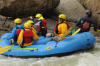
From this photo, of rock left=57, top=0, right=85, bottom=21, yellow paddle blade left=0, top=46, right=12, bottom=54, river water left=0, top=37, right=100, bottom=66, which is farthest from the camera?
rock left=57, top=0, right=85, bottom=21

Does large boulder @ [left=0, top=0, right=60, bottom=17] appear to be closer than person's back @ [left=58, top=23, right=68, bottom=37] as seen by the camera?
No

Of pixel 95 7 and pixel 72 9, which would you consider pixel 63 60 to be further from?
pixel 72 9

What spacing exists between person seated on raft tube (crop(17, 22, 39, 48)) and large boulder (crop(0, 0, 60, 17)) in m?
3.64

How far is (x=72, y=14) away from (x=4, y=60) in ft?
20.5

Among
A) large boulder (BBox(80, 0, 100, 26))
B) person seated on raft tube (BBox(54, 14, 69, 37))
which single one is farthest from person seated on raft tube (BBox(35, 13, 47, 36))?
large boulder (BBox(80, 0, 100, 26))

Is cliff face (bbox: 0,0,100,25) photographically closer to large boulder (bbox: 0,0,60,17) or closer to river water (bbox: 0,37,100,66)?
large boulder (bbox: 0,0,60,17)

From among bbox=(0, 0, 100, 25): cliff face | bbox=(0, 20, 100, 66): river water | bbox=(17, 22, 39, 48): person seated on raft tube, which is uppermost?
bbox=(0, 0, 100, 25): cliff face

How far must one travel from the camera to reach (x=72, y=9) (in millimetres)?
11625

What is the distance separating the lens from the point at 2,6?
9.36 meters

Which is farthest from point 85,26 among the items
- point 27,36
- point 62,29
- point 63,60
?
point 27,36

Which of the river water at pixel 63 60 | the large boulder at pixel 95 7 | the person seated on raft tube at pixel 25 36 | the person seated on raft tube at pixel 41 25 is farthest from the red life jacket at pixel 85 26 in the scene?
the large boulder at pixel 95 7

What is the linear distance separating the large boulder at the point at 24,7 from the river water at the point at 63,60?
385cm

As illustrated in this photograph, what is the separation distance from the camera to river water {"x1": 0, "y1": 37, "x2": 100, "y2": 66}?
545 centimetres

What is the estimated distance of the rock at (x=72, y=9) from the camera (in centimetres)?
1122
